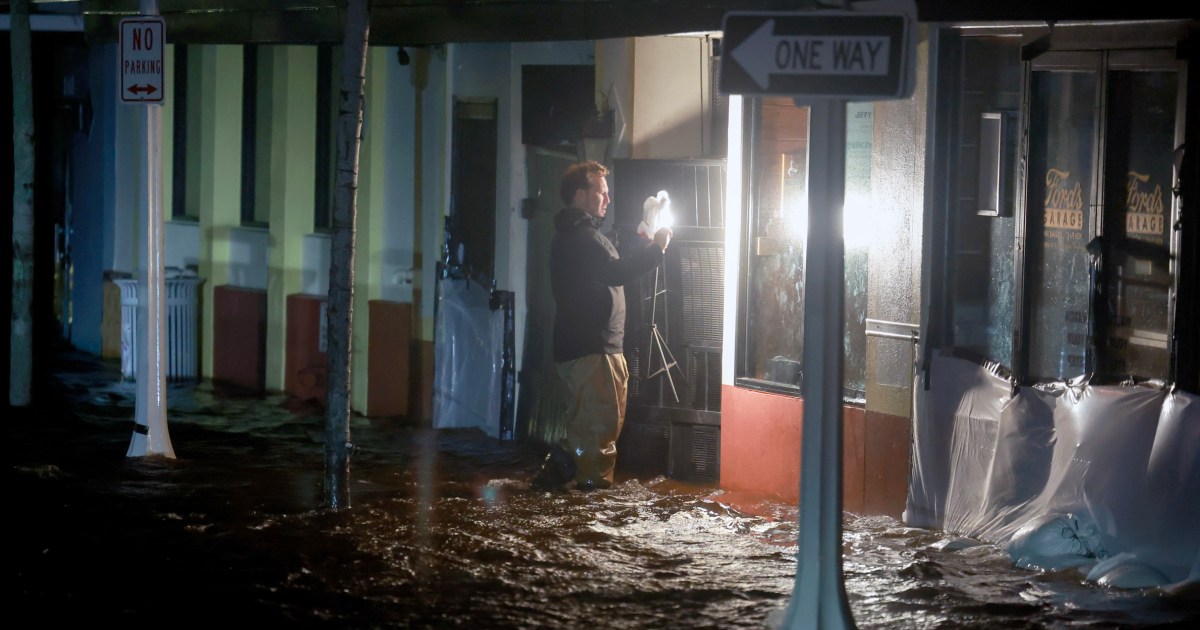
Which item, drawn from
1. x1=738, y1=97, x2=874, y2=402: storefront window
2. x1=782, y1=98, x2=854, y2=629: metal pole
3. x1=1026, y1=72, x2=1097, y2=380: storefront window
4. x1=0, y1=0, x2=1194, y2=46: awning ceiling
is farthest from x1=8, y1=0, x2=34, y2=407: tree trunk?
x1=782, y1=98, x2=854, y2=629: metal pole

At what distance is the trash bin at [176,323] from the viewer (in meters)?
15.1

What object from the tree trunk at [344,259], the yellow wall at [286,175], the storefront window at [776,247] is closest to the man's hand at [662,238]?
the storefront window at [776,247]

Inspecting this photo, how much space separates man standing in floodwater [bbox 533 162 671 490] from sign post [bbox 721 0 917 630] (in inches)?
147

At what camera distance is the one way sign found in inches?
232

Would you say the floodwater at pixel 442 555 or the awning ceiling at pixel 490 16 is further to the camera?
the awning ceiling at pixel 490 16

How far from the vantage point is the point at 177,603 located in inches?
283

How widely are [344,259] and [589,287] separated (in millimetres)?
1571

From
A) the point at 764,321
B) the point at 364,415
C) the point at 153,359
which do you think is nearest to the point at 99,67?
the point at 364,415

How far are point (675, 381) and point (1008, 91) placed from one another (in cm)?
320

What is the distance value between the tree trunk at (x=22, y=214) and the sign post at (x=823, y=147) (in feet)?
29.5

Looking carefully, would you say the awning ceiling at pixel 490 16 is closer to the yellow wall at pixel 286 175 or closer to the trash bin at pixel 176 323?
the yellow wall at pixel 286 175

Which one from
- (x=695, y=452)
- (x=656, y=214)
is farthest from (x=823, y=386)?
(x=695, y=452)

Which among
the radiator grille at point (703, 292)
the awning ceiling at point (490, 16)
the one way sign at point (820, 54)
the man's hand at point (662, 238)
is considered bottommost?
the radiator grille at point (703, 292)

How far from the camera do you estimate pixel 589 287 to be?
9.84m
